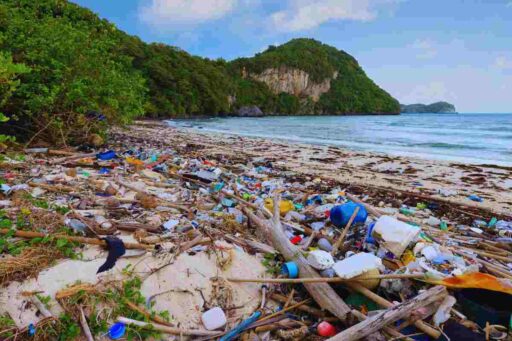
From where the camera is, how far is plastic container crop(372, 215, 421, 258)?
300cm

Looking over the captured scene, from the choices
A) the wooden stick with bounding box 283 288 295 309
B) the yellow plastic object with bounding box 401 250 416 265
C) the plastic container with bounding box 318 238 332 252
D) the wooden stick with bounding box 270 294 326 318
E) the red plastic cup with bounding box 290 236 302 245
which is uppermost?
the yellow plastic object with bounding box 401 250 416 265

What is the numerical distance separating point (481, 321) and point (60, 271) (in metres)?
3.13

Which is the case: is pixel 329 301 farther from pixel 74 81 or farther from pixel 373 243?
pixel 74 81

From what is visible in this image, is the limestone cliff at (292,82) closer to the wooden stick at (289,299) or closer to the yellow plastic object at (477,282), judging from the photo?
the wooden stick at (289,299)

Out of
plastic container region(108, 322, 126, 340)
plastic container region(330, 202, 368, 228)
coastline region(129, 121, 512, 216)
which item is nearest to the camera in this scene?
plastic container region(108, 322, 126, 340)

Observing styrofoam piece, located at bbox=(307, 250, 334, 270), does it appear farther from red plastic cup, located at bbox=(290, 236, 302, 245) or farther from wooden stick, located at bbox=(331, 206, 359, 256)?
red plastic cup, located at bbox=(290, 236, 302, 245)

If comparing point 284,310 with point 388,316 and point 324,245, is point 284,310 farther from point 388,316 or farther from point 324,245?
point 324,245

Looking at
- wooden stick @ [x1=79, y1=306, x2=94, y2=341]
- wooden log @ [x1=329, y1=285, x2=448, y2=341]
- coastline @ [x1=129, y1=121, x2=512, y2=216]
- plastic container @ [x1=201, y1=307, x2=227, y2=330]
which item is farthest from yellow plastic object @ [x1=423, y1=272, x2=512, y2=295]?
coastline @ [x1=129, y1=121, x2=512, y2=216]

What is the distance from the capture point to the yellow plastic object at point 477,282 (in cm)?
223

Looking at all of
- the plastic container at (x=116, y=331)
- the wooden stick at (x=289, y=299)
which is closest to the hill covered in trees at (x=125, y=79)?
the plastic container at (x=116, y=331)

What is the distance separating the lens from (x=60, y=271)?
2549 millimetres

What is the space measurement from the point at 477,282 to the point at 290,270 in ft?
4.51

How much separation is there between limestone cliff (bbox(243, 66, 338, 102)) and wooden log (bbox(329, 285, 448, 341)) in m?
98.5

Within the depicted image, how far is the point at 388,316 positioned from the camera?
6.76ft
